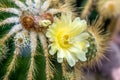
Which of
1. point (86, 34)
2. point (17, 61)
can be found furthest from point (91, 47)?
point (17, 61)

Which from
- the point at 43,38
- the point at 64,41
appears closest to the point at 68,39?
the point at 64,41

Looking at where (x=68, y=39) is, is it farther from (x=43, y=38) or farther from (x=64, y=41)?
(x=43, y=38)

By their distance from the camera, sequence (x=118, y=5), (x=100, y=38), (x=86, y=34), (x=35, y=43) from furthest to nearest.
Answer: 1. (x=118, y=5)
2. (x=100, y=38)
3. (x=86, y=34)
4. (x=35, y=43)

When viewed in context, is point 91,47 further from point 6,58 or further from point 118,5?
point 118,5

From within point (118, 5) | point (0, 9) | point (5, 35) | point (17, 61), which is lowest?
point (17, 61)
